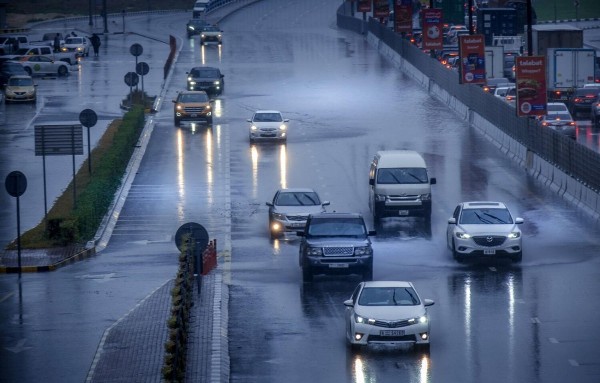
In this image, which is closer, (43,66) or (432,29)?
(432,29)

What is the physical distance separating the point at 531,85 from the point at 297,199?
12716 millimetres

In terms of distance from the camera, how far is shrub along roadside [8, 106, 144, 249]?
3928cm

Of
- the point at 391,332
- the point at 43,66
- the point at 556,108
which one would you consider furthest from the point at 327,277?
the point at 43,66

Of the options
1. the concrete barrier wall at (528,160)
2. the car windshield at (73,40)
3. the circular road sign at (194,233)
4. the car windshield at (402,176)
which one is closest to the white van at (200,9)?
the car windshield at (73,40)

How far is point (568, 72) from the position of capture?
7488 centimetres

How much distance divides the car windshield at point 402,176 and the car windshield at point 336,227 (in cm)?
782

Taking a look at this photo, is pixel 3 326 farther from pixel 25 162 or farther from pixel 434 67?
pixel 434 67

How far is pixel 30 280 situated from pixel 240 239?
6.95 meters

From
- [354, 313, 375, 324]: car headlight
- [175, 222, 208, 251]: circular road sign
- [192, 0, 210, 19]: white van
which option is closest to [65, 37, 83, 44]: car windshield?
[192, 0, 210, 19]: white van

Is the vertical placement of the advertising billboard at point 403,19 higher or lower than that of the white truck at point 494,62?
higher

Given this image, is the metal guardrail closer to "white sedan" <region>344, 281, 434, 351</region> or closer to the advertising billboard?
the advertising billboard

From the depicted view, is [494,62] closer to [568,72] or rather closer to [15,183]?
[568,72]

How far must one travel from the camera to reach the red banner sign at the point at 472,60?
63.4m

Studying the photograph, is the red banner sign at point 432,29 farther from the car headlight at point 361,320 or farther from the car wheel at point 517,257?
the car headlight at point 361,320
